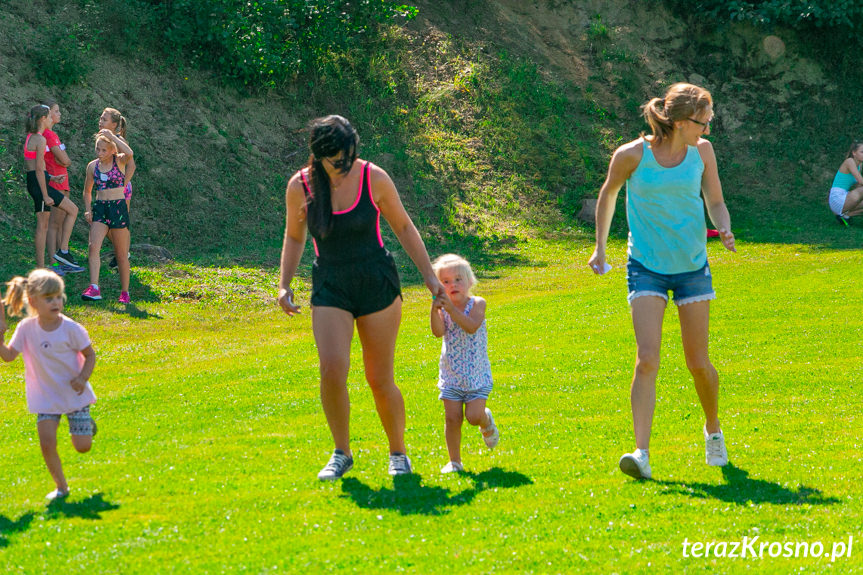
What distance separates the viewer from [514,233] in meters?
22.4

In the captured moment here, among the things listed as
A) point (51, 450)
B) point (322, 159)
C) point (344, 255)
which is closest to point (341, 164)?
point (322, 159)

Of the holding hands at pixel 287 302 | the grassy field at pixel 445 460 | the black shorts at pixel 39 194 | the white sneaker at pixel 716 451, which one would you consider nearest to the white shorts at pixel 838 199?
the grassy field at pixel 445 460

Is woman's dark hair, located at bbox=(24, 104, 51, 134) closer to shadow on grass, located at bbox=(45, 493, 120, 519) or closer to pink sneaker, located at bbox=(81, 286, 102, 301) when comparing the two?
pink sneaker, located at bbox=(81, 286, 102, 301)

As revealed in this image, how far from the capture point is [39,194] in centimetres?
1531

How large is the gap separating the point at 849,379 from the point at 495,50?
64.1ft

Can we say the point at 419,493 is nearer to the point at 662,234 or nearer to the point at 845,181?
the point at 662,234

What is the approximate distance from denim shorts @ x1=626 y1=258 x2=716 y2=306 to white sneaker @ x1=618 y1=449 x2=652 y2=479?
38.1 inches

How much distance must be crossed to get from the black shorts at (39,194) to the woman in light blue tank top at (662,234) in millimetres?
11117

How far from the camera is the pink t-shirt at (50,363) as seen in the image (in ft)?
21.0

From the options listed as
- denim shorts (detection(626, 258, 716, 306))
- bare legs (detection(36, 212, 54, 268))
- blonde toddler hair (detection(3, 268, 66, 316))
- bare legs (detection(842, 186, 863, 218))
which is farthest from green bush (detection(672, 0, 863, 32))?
blonde toddler hair (detection(3, 268, 66, 316))

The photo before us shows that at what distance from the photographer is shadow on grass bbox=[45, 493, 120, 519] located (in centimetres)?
597

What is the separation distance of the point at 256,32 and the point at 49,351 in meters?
16.9

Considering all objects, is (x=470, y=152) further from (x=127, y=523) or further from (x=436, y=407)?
(x=127, y=523)

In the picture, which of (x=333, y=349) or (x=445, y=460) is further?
(x=445, y=460)
